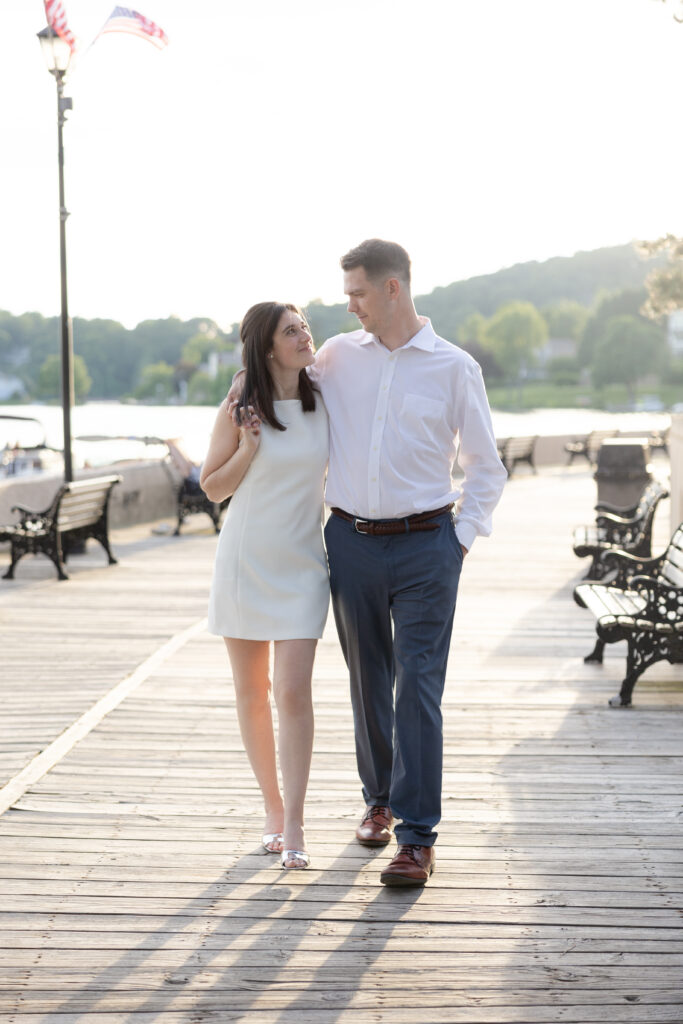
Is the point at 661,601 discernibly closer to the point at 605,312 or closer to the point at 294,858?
the point at 294,858

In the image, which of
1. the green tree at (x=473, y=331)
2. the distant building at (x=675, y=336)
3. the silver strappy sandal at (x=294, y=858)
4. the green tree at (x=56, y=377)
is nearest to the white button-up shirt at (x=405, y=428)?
the silver strappy sandal at (x=294, y=858)

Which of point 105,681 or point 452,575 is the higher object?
point 452,575

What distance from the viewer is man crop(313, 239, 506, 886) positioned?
387 cm

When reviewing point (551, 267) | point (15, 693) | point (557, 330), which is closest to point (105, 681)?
point (15, 693)

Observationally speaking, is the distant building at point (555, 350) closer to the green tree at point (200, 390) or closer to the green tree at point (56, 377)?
the green tree at point (200, 390)

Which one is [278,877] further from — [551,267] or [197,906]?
[551,267]

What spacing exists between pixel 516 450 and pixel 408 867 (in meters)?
23.2

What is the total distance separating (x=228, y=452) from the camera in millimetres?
3898

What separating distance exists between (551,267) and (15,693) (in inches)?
7682

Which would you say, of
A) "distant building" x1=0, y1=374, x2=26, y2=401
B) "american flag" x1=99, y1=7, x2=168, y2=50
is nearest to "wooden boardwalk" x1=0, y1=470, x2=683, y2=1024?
"american flag" x1=99, y1=7, x2=168, y2=50

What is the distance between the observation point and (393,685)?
4312 millimetres

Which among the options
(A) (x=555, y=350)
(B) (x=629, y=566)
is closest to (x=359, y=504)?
(B) (x=629, y=566)

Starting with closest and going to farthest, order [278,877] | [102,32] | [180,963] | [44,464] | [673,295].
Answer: [180,963] → [278,877] → [102,32] → [673,295] → [44,464]

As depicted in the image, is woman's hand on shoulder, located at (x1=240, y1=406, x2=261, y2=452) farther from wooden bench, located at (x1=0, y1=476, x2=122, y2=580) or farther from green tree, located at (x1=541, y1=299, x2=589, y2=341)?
green tree, located at (x1=541, y1=299, x2=589, y2=341)
